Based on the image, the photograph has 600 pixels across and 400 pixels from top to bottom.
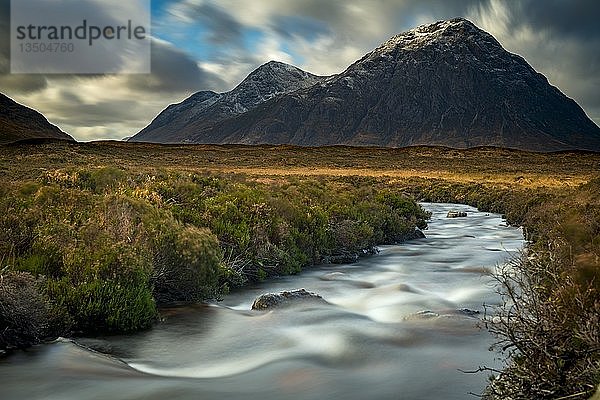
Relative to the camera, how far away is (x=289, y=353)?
9.80 m

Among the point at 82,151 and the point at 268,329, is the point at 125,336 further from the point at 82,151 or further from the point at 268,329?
the point at 82,151

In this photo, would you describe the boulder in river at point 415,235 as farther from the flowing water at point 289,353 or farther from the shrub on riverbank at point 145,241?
the flowing water at point 289,353

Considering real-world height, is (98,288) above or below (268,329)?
above

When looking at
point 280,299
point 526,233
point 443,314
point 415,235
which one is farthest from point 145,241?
point 526,233

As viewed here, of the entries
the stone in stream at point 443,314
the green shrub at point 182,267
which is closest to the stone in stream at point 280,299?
the green shrub at point 182,267

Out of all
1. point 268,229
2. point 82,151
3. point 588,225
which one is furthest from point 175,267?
point 82,151

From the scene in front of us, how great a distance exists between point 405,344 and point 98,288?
522cm

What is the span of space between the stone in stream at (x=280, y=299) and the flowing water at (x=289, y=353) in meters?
0.25

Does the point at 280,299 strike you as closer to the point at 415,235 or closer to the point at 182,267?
the point at 182,267

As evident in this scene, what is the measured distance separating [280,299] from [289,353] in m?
2.66

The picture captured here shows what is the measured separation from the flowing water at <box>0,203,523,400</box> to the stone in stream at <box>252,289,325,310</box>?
251 millimetres

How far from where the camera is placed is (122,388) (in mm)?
7793

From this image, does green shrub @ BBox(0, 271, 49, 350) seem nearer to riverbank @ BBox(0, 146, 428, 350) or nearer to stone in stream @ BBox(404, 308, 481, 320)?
riverbank @ BBox(0, 146, 428, 350)

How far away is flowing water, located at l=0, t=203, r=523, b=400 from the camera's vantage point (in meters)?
7.99
